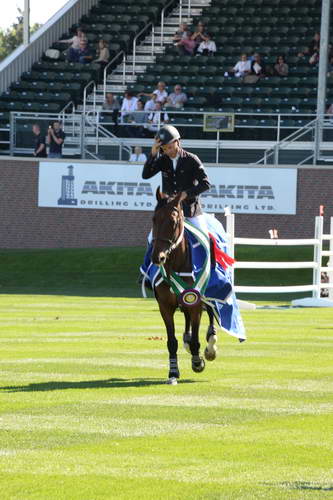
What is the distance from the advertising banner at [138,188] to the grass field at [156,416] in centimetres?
1810

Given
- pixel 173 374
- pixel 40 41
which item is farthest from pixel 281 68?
pixel 173 374

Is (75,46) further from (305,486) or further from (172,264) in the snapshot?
→ (305,486)

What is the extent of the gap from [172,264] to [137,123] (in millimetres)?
25803

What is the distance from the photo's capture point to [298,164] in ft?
118

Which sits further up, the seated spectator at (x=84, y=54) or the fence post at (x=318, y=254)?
the seated spectator at (x=84, y=54)

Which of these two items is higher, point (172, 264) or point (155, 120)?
point (155, 120)

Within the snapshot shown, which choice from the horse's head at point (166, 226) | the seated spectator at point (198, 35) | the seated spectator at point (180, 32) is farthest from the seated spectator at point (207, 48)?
the horse's head at point (166, 226)

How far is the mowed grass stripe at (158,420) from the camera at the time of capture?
6.79m

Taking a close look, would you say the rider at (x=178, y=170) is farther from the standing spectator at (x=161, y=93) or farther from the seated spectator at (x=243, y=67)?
the seated spectator at (x=243, y=67)

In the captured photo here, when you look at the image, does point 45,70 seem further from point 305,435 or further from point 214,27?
point 305,435

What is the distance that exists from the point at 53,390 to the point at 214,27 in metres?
34.7

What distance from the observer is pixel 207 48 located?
42.6 metres

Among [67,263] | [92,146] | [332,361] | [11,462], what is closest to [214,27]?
[92,146]

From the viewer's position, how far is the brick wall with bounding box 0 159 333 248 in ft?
120
